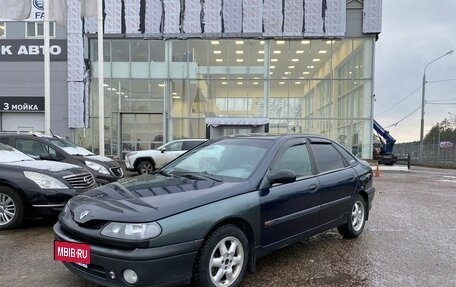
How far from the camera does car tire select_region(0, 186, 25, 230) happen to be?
550 centimetres

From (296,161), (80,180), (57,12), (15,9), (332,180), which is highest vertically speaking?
(15,9)

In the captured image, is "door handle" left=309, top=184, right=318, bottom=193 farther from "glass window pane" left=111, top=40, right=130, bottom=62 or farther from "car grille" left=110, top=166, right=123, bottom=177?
"glass window pane" left=111, top=40, right=130, bottom=62

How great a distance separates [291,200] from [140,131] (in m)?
20.9

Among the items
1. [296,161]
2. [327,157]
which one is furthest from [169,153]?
[296,161]

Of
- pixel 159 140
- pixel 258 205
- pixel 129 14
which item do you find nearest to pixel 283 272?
pixel 258 205

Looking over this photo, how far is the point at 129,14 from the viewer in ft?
75.4

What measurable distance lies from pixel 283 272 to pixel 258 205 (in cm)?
92

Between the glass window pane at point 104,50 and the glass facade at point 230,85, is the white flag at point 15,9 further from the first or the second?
the glass facade at point 230,85

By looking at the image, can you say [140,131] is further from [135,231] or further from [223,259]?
[135,231]

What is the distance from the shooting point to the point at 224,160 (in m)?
4.31

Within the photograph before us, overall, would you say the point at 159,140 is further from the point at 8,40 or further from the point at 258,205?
the point at 258,205

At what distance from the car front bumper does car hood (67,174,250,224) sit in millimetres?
265

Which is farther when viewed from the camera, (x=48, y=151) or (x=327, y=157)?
(x=48, y=151)

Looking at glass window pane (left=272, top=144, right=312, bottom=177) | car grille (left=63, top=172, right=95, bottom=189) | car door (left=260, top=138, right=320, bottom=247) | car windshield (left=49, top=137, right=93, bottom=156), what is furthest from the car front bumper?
car windshield (left=49, top=137, right=93, bottom=156)
